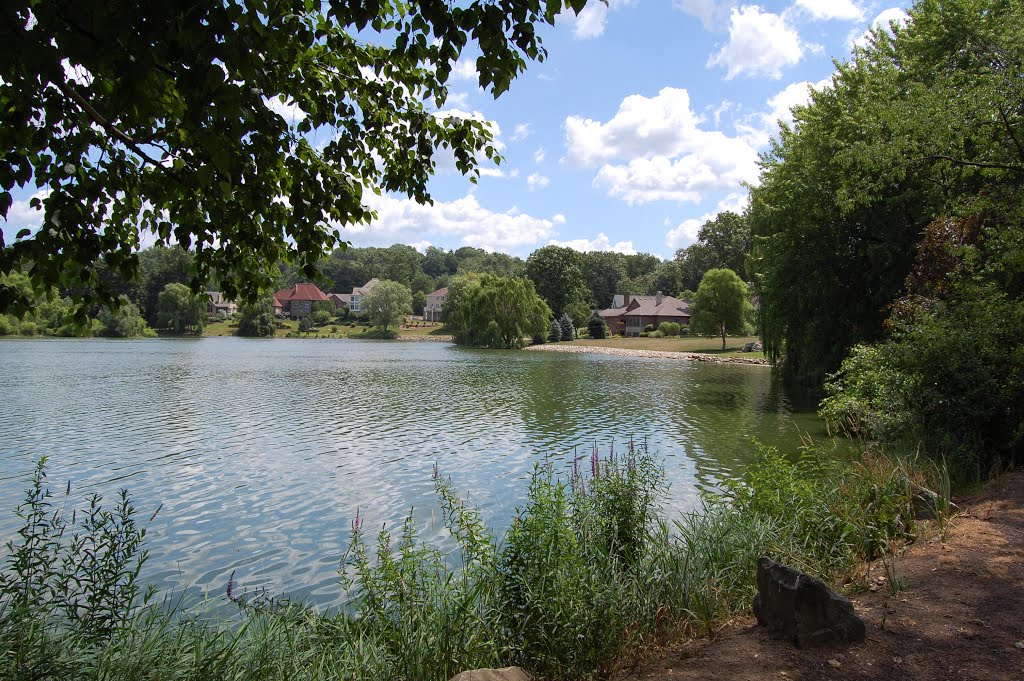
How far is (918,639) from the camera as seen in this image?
4.38 metres

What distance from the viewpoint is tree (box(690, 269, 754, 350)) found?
207ft

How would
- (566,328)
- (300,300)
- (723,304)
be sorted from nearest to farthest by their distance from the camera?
(723,304) < (566,328) < (300,300)

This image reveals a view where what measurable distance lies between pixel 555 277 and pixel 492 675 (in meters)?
92.4

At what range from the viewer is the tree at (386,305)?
10050 cm

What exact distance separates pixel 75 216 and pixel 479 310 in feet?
217

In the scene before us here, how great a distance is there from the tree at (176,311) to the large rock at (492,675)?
96.6 meters

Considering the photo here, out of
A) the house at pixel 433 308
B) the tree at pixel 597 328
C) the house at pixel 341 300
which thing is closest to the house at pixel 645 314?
the tree at pixel 597 328

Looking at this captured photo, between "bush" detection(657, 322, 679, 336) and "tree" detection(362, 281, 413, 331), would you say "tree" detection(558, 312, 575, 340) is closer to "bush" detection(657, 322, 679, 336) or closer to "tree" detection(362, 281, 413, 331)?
"bush" detection(657, 322, 679, 336)

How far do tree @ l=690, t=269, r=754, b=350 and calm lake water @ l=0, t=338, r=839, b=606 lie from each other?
3104cm

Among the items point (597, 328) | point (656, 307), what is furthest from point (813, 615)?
point (656, 307)

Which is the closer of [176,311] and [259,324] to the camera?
[176,311]

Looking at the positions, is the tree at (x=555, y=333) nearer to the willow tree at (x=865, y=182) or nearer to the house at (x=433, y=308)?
the house at (x=433, y=308)

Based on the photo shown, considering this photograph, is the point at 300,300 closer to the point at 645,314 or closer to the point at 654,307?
the point at 645,314

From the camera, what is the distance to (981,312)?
10.1 meters
